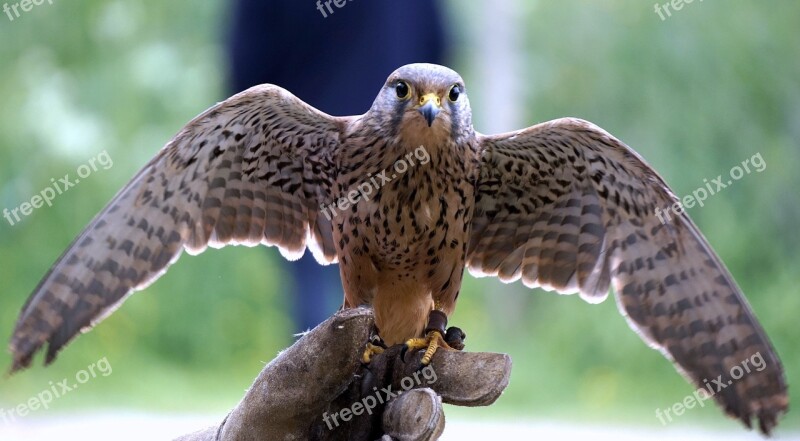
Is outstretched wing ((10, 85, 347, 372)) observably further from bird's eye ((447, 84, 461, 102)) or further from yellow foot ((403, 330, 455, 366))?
yellow foot ((403, 330, 455, 366))

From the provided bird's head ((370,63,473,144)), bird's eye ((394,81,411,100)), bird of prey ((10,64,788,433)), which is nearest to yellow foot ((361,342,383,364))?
bird of prey ((10,64,788,433))

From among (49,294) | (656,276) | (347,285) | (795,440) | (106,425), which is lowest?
(795,440)

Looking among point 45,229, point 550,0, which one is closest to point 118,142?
point 45,229

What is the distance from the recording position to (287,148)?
3.30 metres

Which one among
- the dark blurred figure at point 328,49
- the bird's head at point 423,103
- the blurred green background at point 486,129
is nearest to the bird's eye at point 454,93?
the bird's head at point 423,103

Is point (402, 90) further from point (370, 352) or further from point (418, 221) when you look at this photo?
point (370, 352)

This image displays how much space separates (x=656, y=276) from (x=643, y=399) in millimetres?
2809

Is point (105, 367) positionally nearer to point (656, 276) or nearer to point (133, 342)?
point (133, 342)

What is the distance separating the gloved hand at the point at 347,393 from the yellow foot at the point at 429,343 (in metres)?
0.07

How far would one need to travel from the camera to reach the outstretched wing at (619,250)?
3090 mm

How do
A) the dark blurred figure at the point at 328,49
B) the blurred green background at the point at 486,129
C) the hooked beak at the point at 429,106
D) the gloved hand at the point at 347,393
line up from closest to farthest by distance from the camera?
1. the gloved hand at the point at 347,393
2. the hooked beak at the point at 429,106
3. the dark blurred figure at the point at 328,49
4. the blurred green background at the point at 486,129

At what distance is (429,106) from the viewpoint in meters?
2.93

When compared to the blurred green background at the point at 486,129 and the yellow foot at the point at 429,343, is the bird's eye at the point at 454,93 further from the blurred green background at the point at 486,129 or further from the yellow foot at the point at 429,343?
the blurred green background at the point at 486,129

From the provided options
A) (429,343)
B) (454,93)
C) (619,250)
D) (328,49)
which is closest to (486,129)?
(328,49)
